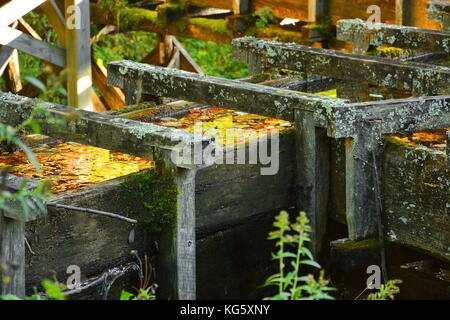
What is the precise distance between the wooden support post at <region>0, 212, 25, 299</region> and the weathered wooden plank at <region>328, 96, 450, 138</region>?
2078mm

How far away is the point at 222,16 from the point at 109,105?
1873 mm

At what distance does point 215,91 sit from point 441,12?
3.06 m

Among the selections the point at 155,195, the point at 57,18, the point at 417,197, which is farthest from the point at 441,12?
the point at 155,195

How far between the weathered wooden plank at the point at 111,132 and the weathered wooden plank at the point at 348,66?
2.11m

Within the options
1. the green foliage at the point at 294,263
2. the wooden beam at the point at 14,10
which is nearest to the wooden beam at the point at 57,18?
the wooden beam at the point at 14,10

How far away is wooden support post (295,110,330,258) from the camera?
19.1 feet

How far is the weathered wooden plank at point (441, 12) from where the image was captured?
815 centimetres

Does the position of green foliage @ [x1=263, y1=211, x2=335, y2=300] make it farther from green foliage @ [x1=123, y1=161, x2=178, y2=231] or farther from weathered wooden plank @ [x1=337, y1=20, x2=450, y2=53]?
weathered wooden plank @ [x1=337, y1=20, x2=450, y2=53]

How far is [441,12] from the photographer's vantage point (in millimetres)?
8188

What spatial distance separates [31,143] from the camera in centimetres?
616

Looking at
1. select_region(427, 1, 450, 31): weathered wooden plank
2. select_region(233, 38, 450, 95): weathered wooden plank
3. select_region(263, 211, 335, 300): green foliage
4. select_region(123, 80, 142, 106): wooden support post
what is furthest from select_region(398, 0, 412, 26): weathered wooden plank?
select_region(263, 211, 335, 300): green foliage

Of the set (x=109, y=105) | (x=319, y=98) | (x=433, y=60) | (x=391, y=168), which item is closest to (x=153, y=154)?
(x=319, y=98)

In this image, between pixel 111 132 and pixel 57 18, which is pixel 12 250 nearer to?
pixel 111 132

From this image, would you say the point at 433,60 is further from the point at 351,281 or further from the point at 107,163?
the point at 107,163
